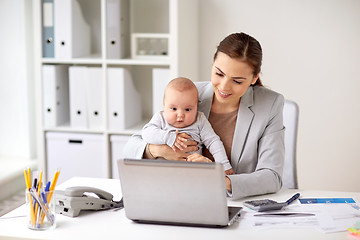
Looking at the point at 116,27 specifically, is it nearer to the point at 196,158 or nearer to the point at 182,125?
the point at 182,125

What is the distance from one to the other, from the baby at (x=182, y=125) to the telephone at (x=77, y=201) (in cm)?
36

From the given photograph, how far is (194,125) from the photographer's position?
2.15 metres

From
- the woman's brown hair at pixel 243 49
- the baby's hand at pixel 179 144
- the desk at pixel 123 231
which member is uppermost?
the woman's brown hair at pixel 243 49

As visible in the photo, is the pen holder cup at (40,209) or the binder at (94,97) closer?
the pen holder cup at (40,209)

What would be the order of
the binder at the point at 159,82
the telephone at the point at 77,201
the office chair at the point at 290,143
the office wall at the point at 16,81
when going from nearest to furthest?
the telephone at the point at 77,201
the office chair at the point at 290,143
the binder at the point at 159,82
the office wall at the point at 16,81

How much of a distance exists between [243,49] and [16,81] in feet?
6.68

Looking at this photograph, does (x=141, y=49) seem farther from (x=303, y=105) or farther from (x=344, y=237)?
(x=344, y=237)

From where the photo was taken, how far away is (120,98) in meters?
3.36

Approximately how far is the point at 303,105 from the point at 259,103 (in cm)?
135

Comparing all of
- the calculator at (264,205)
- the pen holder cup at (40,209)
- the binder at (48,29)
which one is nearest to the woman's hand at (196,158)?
the calculator at (264,205)

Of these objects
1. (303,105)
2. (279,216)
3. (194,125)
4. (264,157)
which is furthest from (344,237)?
(303,105)

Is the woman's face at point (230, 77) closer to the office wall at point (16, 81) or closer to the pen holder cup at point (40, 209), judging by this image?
the pen holder cup at point (40, 209)

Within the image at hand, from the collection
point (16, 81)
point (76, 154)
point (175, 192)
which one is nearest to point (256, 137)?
point (175, 192)

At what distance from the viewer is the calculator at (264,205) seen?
183 cm
